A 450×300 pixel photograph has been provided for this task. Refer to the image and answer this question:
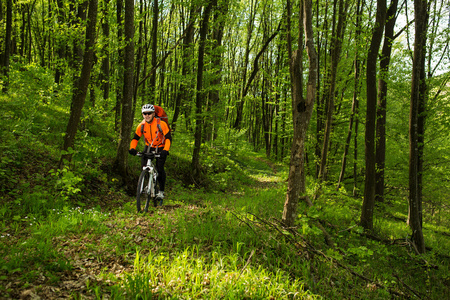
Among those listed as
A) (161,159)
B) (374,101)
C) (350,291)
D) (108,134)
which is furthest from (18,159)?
(374,101)

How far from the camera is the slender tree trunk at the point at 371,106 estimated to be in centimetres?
707

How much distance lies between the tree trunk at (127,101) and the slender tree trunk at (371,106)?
292 inches

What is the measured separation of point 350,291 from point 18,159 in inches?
322

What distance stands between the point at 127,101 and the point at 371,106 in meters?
7.56

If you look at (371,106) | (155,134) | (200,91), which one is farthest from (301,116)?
(200,91)

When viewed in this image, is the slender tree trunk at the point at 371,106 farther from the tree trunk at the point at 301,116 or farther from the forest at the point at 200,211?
the tree trunk at the point at 301,116

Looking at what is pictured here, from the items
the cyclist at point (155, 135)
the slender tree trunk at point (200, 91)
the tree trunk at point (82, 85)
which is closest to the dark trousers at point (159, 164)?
the cyclist at point (155, 135)

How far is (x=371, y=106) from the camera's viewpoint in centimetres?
728

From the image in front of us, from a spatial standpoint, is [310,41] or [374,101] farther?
[374,101]

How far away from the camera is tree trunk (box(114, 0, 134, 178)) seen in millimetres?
8266

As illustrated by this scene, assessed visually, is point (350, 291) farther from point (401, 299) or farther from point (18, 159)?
point (18, 159)

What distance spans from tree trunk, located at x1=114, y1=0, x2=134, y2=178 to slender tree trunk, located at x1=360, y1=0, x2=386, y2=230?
7409 millimetres

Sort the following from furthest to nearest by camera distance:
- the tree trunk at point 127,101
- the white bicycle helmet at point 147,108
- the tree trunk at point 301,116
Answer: the tree trunk at point 127,101
the white bicycle helmet at point 147,108
the tree trunk at point 301,116

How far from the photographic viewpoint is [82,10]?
361 inches
